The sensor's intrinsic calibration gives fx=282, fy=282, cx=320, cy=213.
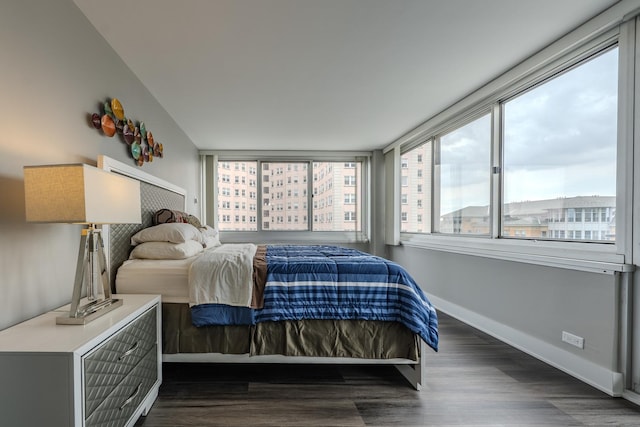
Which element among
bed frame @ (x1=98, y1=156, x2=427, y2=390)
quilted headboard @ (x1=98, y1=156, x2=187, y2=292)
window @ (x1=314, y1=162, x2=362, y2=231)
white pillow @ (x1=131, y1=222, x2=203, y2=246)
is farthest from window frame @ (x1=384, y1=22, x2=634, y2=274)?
quilted headboard @ (x1=98, y1=156, x2=187, y2=292)

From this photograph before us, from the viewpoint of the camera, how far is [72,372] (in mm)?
1010

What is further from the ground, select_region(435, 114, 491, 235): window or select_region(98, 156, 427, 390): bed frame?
select_region(435, 114, 491, 235): window

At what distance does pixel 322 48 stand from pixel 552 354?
286 centimetres

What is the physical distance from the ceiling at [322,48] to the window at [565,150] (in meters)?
0.39

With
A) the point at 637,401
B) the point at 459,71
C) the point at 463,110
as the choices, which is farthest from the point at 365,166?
the point at 637,401

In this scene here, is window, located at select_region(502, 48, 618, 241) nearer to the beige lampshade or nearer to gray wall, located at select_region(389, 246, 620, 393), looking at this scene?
gray wall, located at select_region(389, 246, 620, 393)

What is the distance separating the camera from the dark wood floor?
61.9 inches

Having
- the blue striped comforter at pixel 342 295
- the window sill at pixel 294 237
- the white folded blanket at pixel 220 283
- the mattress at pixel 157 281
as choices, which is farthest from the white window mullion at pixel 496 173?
the mattress at pixel 157 281

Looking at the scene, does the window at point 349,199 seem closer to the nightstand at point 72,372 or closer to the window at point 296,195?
the window at point 296,195

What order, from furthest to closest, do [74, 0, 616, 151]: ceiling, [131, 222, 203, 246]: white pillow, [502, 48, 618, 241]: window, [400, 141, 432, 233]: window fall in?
[400, 141, 432, 233]: window
[131, 222, 203, 246]: white pillow
[502, 48, 618, 241]: window
[74, 0, 616, 151]: ceiling

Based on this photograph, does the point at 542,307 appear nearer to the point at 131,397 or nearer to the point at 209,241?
the point at 131,397

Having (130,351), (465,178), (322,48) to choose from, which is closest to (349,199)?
(465,178)

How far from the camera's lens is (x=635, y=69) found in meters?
1.68

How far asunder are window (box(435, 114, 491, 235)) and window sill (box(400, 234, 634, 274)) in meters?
0.23
